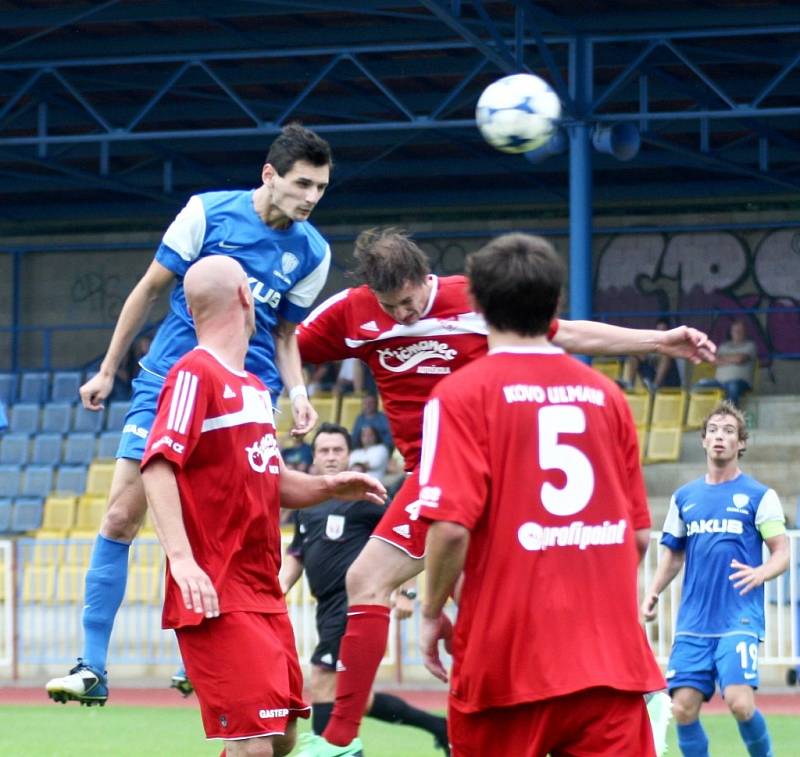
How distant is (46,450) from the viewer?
2173cm

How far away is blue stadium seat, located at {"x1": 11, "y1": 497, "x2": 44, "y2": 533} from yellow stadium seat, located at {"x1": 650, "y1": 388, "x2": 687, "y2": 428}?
25.3 feet

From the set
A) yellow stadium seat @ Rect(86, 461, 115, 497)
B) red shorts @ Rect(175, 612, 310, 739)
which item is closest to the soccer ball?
red shorts @ Rect(175, 612, 310, 739)

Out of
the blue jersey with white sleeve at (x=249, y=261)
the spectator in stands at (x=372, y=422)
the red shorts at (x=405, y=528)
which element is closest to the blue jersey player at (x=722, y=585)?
the red shorts at (x=405, y=528)

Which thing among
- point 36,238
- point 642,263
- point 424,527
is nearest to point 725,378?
point 642,263

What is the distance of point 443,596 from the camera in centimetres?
448

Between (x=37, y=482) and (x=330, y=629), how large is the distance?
1216 cm

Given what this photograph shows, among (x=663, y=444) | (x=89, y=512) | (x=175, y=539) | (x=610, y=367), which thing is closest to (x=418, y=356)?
(x=175, y=539)

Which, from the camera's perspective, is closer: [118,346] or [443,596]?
[443,596]

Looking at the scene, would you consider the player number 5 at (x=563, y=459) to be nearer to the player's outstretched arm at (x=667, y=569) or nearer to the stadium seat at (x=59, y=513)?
the player's outstretched arm at (x=667, y=569)

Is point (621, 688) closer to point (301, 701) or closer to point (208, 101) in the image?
point (301, 701)

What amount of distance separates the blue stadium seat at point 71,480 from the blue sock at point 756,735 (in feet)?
44.1

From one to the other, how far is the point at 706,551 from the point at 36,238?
63.2 feet

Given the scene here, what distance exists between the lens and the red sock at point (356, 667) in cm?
646

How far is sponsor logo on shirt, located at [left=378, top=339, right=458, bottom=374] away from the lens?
662 cm
